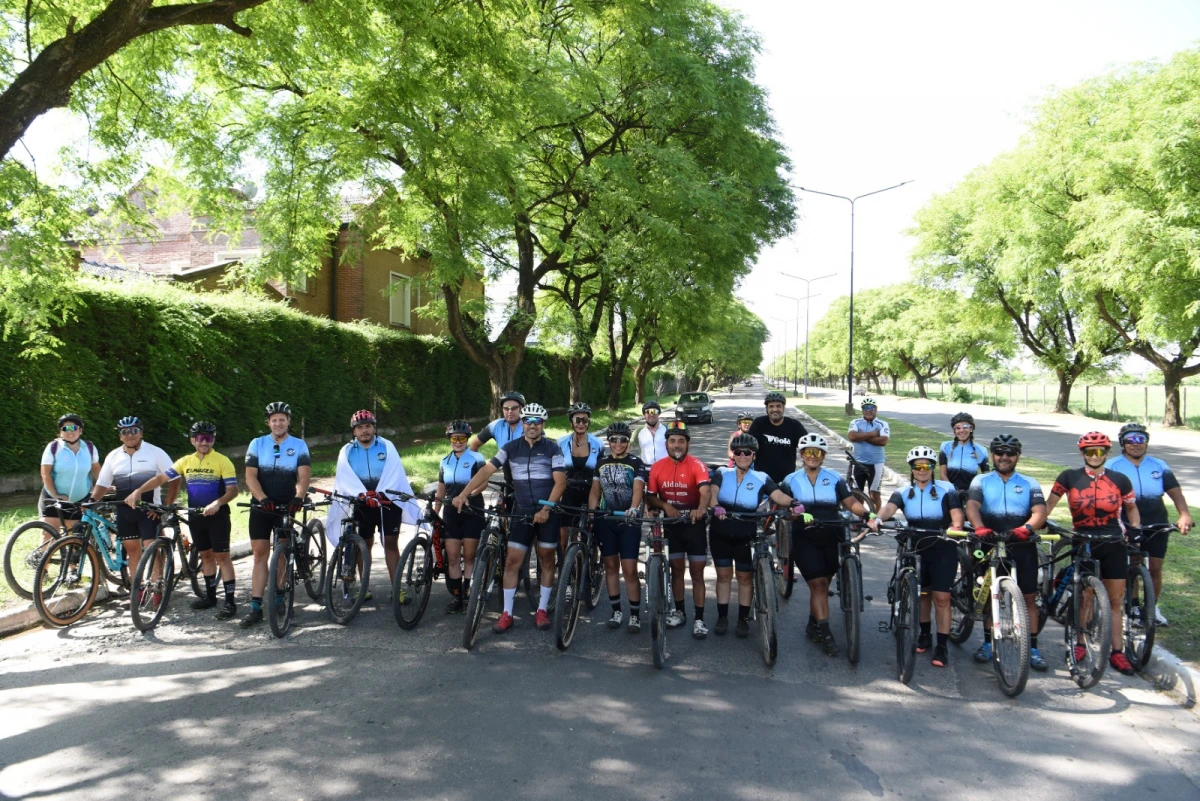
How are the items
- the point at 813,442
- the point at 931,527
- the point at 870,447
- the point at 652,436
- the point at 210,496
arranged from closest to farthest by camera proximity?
the point at 931,527 → the point at 813,442 → the point at 210,496 → the point at 652,436 → the point at 870,447

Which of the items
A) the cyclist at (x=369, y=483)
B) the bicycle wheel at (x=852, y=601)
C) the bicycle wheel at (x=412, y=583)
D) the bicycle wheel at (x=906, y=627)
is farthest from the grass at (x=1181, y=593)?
the cyclist at (x=369, y=483)

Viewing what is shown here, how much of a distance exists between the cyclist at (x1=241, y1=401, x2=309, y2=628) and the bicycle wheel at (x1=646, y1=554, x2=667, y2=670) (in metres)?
3.05

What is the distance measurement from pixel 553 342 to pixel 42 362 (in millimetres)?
20891

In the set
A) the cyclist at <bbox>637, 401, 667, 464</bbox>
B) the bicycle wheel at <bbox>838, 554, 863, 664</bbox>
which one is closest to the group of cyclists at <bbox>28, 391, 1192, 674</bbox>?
the bicycle wheel at <bbox>838, 554, 863, 664</bbox>

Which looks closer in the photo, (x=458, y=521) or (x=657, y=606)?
(x=657, y=606)

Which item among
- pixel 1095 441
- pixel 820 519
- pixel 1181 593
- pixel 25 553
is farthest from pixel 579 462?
pixel 1181 593

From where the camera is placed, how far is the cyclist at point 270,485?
627 cm

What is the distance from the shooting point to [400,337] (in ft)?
74.6

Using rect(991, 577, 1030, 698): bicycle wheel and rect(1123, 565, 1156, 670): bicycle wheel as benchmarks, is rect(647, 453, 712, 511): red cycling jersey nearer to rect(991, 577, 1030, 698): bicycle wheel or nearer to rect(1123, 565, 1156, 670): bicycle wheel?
rect(991, 577, 1030, 698): bicycle wheel

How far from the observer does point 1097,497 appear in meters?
5.47

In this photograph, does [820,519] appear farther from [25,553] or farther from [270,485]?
[25,553]

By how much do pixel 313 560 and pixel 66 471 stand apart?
7.62ft

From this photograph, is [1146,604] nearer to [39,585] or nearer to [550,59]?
Result: [39,585]

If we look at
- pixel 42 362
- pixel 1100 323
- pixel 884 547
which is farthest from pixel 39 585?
pixel 1100 323
